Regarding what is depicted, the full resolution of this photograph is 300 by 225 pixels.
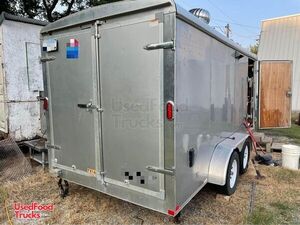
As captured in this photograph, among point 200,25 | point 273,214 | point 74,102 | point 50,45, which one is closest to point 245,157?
point 273,214

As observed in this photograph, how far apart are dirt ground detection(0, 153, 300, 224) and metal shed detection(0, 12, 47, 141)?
1.21 meters

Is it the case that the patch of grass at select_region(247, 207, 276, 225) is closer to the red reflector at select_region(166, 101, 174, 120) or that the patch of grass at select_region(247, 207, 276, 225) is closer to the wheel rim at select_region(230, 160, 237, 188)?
the wheel rim at select_region(230, 160, 237, 188)

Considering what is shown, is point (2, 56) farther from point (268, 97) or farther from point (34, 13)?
point (34, 13)

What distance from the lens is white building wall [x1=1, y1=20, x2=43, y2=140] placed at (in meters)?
4.52

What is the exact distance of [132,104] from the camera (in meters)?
2.43

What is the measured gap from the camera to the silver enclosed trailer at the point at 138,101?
220cm

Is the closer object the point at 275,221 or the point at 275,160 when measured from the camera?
the point at 275,221

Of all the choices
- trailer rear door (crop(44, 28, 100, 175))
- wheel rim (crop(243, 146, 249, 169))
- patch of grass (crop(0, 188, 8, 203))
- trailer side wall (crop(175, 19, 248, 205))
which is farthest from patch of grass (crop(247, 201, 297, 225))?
patch of grass (crop(0, 188, 8, 203))

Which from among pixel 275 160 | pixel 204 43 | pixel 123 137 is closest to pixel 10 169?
pixel 123 137

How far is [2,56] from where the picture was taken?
4.48 metres

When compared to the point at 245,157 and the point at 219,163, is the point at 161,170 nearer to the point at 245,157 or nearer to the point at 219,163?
the point at 219,163

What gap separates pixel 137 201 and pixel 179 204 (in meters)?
0.43

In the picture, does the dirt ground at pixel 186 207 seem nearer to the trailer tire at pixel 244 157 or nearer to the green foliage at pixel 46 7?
the trailer tire at pixel 244 157

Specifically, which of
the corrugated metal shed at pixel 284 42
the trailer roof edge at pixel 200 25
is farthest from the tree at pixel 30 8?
the trailer roof edge at pixel 200 25
